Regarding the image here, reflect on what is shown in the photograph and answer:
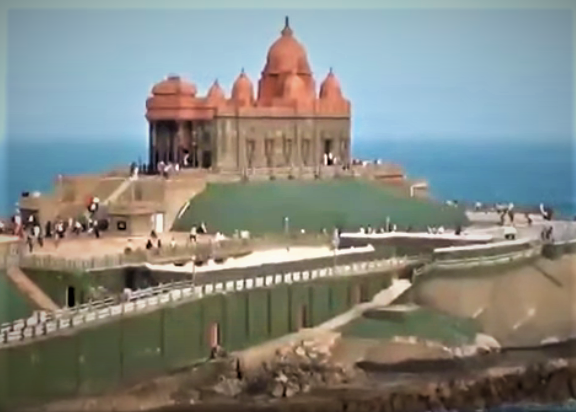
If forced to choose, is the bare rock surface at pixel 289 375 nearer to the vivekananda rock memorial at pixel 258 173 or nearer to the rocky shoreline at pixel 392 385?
the rocky shoreline at pixel 392 385

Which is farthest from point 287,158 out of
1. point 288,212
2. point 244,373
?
point 244,373

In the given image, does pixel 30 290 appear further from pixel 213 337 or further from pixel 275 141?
pixel 275 141

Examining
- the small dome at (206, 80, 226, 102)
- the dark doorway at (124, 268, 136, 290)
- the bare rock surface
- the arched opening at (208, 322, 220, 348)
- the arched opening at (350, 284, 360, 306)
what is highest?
the small dome at (206, 80, 226, 102)

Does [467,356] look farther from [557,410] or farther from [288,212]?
[288,212]

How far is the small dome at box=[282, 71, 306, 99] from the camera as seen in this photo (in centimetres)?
1808

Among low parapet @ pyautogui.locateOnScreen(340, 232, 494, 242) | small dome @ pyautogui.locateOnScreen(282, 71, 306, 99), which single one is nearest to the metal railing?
low parapet @ pyautogui.locateOnScreen(340, 232, 494, 242)

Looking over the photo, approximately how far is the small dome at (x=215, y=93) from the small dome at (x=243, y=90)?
0.47 feet

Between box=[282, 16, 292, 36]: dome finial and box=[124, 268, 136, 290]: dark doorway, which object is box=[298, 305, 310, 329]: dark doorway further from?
box=[282, 16, 292, 36]: dome finial

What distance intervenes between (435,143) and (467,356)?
284 centimetres

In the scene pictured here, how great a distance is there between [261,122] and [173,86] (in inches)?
57.8

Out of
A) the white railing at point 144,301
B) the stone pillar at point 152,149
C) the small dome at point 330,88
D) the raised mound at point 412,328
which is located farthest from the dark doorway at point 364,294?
the stone pillar at point 152,149

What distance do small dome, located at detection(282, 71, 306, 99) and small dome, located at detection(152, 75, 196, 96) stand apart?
125 cm

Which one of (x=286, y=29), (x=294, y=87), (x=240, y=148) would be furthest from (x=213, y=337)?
(x=294, y=87)

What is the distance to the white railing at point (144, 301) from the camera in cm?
1424
